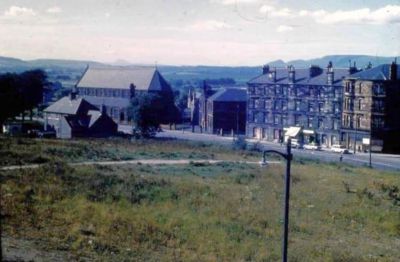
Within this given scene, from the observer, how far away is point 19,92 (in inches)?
3022

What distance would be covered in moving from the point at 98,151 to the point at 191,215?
22907 millimetres

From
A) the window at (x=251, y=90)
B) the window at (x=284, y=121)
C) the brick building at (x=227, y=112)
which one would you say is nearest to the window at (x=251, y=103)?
the window at (x=251, y=90)

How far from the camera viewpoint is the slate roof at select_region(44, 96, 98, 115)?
70062mm

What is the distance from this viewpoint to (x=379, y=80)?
62.1 metres

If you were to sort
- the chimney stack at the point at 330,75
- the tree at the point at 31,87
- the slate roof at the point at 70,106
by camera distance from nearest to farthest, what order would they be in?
the chimney stack at the point at 330,75
the slate roof at the point at 70,106
the tree at the point at 31,87

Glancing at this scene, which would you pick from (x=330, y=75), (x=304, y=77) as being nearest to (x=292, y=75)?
(x=304, y=77)

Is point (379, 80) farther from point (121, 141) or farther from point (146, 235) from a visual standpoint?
point (146, 235)

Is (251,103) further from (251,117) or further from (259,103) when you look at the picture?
(251,117)

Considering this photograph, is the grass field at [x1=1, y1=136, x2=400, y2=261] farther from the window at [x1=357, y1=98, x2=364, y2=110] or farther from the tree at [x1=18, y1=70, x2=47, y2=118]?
the tree at [x1=18, y1=70, x2=47, y2=118]

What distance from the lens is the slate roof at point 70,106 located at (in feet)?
230

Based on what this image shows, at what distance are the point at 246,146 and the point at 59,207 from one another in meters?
41.4

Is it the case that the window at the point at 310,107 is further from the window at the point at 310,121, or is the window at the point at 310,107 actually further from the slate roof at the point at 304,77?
the slate roof at the point at 304,77

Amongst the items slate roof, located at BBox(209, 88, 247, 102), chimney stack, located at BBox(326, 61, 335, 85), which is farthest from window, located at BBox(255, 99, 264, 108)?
chimney stack, located at BBox(326, 61, 335, 85)

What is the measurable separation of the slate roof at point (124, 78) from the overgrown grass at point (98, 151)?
35.2 metres
